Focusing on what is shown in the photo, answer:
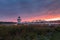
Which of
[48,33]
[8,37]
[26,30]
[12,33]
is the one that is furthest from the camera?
[48,33]

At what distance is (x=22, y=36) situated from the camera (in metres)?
9.88

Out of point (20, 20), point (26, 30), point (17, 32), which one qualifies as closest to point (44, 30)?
point (26, 30)

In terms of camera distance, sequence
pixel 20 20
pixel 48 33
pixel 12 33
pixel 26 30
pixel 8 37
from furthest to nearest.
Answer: pixel 20 20
pixel 48 33
pixel 26 30
pixel 12 33
pixel 8 37

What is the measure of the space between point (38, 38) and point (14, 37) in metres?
1.43

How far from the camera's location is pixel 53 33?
482 inches

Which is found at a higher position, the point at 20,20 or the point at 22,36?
the point at 20,20

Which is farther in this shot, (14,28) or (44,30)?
(44,30)

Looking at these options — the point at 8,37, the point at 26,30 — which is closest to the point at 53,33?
the point at 26,30

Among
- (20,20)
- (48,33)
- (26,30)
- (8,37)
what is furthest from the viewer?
(20,20)

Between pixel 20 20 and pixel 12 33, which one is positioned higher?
pixel 20 20

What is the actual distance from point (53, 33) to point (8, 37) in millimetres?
3960

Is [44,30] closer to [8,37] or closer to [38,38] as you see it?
[38,38]

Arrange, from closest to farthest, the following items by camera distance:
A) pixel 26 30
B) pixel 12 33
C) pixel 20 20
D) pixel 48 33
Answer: pixel 12 33 < pixel 26 30 < pixel 48 33 < pixel 20 20

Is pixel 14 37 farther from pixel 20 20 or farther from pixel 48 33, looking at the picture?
pixel 20 20
